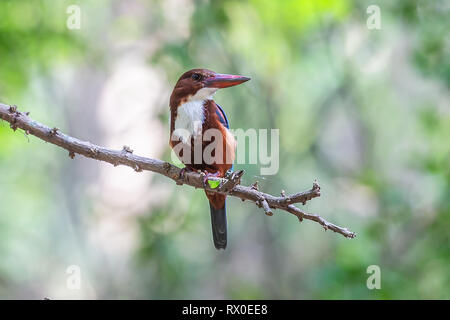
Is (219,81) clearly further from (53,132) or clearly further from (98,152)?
(53,132)

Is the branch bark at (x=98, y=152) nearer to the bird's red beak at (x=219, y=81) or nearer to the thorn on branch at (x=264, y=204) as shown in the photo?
the thorn on branch at (x=264, y=204)

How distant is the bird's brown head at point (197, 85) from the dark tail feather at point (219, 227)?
2.91 feet

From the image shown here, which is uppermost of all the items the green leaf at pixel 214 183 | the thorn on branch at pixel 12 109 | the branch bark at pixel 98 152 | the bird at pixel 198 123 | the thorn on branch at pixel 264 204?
the bird at pixel 198 123

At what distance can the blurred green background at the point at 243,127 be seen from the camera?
5812 mm

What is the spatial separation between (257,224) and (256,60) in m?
2.38

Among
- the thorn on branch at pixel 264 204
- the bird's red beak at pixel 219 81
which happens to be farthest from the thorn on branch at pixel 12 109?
the thorn on branch at pixel 264 204

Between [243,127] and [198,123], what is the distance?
12.0 feet

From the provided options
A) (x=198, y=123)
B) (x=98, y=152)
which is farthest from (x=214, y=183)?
(x=198, y=123)

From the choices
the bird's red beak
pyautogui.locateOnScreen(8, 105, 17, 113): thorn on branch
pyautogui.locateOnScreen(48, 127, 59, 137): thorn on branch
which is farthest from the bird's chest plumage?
pyautogui.locateOnScreen(8, 105, 17, 113): thorn on branch

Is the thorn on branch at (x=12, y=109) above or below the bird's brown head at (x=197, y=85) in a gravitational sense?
below
